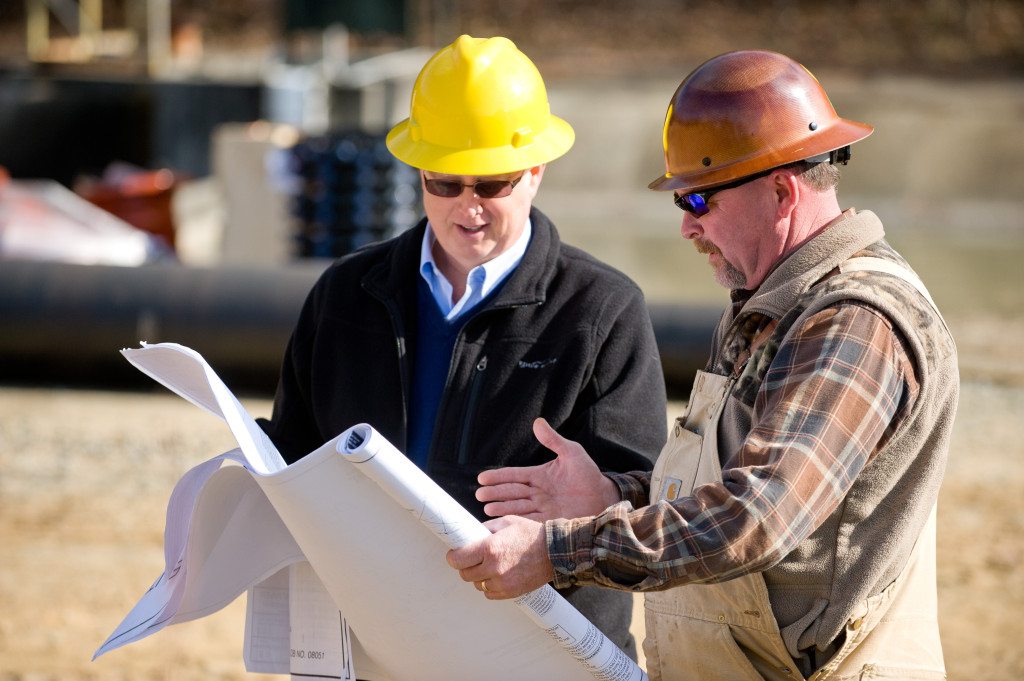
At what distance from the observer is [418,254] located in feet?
9.87

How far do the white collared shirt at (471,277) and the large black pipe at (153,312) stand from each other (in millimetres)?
5339

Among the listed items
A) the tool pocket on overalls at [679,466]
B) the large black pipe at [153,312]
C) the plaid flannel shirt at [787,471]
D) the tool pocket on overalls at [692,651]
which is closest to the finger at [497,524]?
the plaid flannel shirt at [787,471]

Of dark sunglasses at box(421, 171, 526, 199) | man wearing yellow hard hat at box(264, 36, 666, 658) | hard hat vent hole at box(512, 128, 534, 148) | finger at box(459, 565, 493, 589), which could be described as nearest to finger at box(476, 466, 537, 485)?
man wearing yellow hard hat at box(264, 36, 666, 658)

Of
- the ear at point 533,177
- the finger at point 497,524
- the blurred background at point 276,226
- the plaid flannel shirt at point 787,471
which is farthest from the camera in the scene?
the blurred background at point 276,226

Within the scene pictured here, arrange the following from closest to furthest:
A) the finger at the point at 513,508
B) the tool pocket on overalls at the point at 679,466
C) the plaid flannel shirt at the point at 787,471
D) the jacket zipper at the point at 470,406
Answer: the plaid flannel shirt at the point at 787,471
the tool pocket on overalls at the point at 679,466
the finger at the point at 513,508
the jacket zipper at the point at 470,406

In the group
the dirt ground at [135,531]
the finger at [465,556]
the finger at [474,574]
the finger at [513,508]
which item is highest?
the finger at [465,556]

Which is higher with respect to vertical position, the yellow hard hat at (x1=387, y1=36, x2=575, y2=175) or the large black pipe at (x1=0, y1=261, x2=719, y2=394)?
the yellow hard hat at (x1=387, y1=36, x2=575, y2=175)

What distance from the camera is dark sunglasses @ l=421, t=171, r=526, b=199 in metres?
2.83

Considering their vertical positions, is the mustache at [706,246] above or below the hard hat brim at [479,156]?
below

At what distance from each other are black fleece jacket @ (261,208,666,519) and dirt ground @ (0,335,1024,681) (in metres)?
2.35

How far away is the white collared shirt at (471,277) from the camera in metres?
2.92

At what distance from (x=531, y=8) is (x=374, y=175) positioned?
19.2m

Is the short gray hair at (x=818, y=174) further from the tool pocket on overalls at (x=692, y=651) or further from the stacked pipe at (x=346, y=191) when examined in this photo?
the stacked pipe at (x=346, y=191)

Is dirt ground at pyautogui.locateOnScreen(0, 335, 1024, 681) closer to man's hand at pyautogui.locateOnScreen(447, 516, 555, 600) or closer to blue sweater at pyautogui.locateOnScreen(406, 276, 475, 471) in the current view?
blue sweater at pyautogui.locateOnScreen(406, 276, 475, 471)
